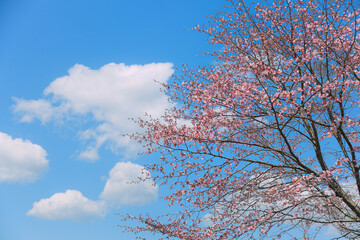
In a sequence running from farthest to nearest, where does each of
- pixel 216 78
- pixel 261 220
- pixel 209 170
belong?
pixel 216 78
pixel 209 170
pixel 261 220

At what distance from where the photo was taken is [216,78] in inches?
333

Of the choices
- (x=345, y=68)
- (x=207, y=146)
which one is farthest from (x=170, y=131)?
(x=345, y=68)

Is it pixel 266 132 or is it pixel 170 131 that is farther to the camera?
pixel 266 132

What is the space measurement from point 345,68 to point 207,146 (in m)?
3.58

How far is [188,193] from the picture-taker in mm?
7121

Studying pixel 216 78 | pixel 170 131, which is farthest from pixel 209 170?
pixel 216 78

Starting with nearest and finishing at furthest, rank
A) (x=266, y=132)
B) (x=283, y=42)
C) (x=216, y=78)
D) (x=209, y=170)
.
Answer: (x=209, y=170) < (x=283, y=42) < (x=216, y=78) < (x=266, y=132)

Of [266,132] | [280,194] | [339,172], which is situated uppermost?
[266,132]

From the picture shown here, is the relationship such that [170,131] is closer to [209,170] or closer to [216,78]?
[209,170]

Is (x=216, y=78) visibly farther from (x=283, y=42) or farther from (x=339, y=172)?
(x=339, y=172)

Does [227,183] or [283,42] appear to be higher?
[283,42]

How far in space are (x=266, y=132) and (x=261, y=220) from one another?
12.2ft

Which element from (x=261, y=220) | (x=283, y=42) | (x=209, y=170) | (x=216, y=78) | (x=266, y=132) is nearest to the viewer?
(x=261, y=220)

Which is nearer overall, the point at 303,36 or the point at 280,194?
the point at 280,194
